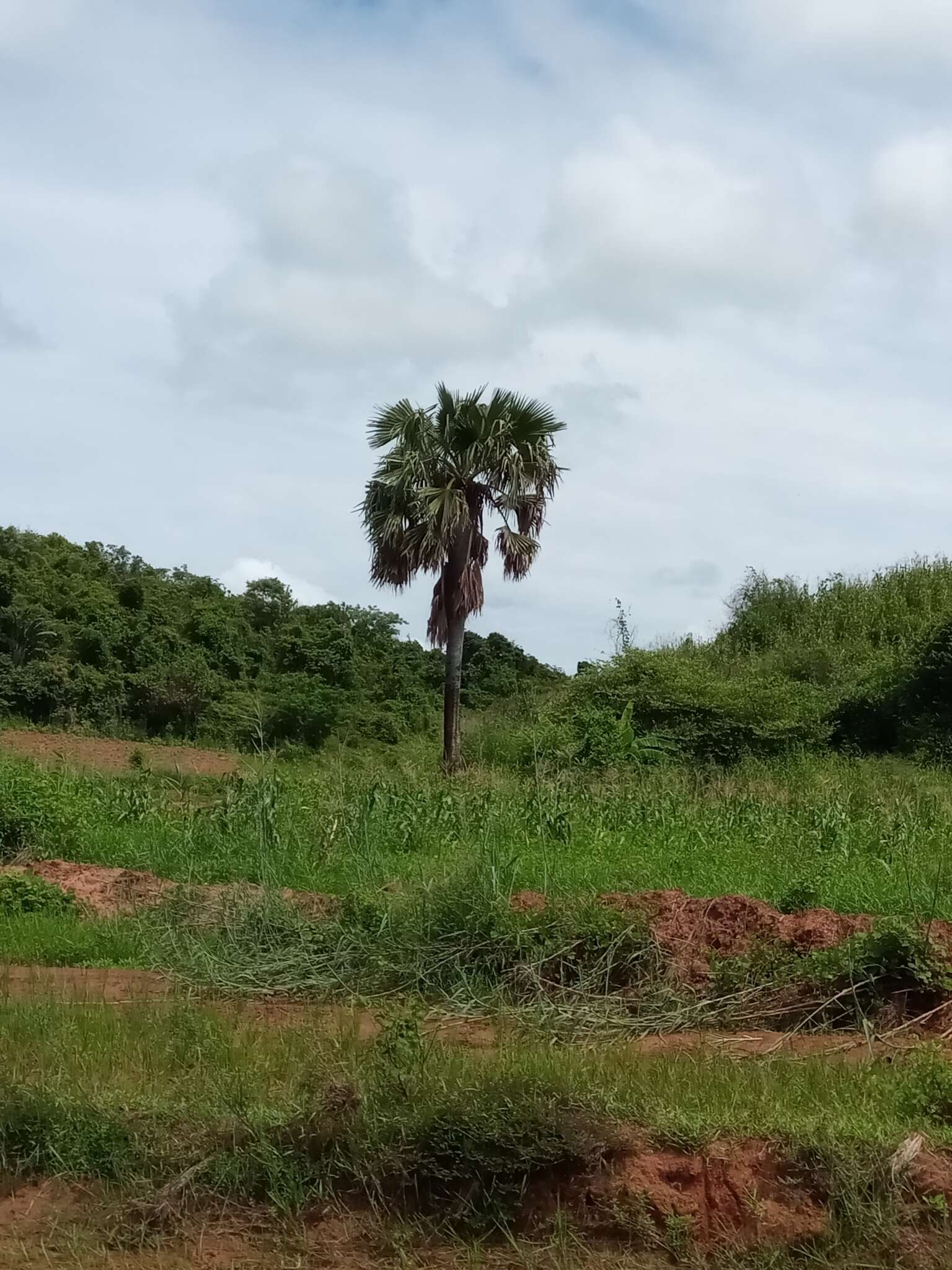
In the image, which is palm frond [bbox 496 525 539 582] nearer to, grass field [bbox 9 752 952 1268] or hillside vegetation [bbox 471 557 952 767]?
hillside vegetation [bbox 471 557 952 767]

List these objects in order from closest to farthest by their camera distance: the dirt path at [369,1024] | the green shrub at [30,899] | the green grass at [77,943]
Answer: the dirt path at [369,1024] < the green grass at [77,943] < the green shrub at [30,899]

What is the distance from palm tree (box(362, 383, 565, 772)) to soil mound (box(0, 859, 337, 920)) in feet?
33.0

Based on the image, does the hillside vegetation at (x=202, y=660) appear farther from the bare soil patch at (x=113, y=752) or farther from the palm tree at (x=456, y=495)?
the palm tree at (x=456, y=495)

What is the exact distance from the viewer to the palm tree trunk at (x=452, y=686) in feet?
68.1

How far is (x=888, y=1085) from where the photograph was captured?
470 centimetres

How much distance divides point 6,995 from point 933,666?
22386 mm

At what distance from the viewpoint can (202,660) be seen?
35219 millimetres

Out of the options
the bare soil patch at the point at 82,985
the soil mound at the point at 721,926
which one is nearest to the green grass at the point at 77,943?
the bare soil patch at the point at 82,985

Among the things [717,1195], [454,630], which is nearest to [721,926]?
[717,1195]

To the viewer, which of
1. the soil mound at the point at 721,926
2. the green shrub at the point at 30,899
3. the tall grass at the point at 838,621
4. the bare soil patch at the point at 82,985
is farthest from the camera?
the tall grass at the point at 838,621

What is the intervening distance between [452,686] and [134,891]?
37.8 feet

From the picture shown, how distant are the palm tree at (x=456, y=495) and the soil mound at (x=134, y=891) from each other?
10066 millimetres

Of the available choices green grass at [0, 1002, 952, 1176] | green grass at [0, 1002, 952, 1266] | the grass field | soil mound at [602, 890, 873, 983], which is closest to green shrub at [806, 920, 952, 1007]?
the grass field

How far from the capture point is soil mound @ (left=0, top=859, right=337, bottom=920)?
8.30 metres
